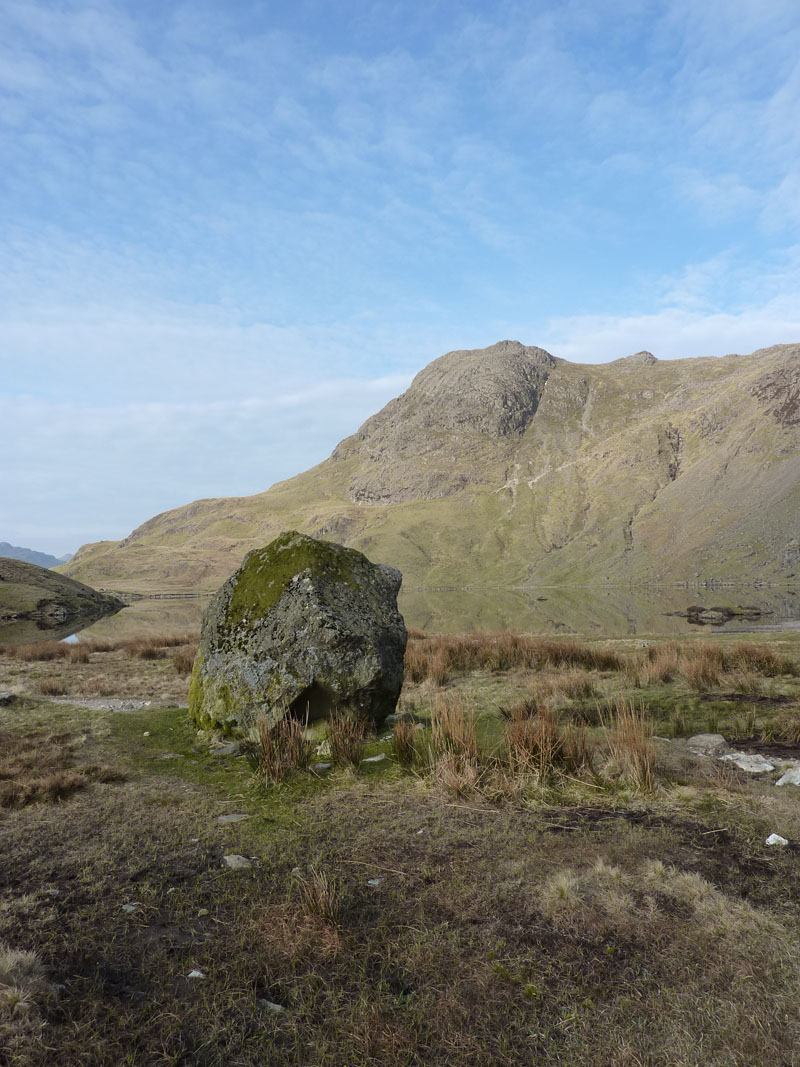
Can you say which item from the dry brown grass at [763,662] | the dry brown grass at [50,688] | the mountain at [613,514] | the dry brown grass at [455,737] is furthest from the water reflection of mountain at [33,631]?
the mountain at [613,514]

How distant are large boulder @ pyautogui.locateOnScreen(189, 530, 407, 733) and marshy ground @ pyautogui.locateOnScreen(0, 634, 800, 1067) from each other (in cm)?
88

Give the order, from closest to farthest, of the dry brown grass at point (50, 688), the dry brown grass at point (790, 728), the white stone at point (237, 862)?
the white stone at point (237, 862)
the dry brown grass at point (790, 728)
the dry brown grass at point (50, 688)

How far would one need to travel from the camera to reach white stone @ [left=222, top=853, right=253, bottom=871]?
4196 mm

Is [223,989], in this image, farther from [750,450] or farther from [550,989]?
[750,450]

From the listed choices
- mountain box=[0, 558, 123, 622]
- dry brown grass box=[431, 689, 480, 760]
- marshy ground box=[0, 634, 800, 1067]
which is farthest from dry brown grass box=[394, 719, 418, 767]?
mountain box=[0, 558, 123, 622]

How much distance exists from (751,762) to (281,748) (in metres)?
5.43

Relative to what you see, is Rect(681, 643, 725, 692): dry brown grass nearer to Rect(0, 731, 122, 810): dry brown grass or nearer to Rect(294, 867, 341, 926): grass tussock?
Rect(294, 867, 341, 926): grass tussock

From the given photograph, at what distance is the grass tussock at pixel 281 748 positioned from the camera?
6406 millimetres

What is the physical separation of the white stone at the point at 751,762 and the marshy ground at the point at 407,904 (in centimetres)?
30

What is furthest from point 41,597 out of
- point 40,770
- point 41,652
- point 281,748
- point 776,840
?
point 776,840

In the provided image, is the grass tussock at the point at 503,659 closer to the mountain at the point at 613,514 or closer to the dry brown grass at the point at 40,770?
the dry brown grass at the point at 40,770

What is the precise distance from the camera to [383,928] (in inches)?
133

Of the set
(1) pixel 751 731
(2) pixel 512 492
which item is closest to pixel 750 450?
(2) pixel 512 492

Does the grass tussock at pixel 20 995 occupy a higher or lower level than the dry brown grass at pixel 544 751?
higher
